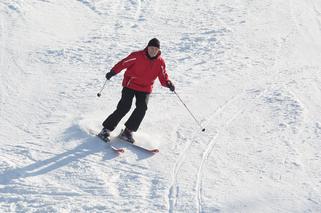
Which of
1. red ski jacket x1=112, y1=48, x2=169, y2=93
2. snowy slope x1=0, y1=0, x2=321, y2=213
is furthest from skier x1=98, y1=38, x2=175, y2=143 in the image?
snowy slope x1=0, y1=0, x2=321, y2=213

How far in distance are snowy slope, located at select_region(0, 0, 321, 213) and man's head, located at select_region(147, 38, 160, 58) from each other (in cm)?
136

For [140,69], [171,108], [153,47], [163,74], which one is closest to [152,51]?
[153,47]

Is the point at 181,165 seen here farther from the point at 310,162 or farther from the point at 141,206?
the point at 310,162

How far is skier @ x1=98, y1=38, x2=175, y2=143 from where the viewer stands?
25.5ft

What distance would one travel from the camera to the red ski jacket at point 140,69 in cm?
777

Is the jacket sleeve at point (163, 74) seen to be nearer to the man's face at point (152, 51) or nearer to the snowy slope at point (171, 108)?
the man's face at point (152, 51)

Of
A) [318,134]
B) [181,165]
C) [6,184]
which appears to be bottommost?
[6,184]

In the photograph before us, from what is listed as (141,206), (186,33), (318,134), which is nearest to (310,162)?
(318,134)

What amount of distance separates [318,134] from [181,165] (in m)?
2.42

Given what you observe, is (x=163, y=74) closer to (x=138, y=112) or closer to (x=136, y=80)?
(x=136, y=80)

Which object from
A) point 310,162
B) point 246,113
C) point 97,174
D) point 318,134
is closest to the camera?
point 97,174

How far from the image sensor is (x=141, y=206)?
6520 millimetres

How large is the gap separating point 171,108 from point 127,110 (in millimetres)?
1533

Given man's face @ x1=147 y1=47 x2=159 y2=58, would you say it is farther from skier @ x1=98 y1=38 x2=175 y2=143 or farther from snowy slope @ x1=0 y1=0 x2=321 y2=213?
snowy slope @ x1=0 y1=0 x2=321 y2=213
